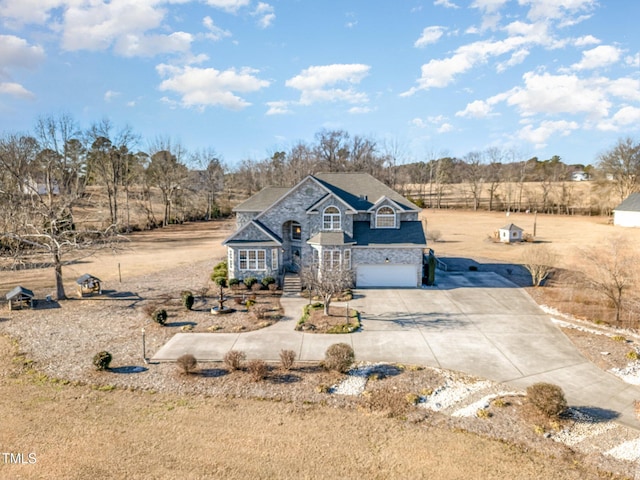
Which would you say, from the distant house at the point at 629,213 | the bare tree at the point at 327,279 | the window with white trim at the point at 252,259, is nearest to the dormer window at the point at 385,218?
the bare tree at the point at 327,279

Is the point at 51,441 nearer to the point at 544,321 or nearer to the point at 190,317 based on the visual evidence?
the point at 190,317

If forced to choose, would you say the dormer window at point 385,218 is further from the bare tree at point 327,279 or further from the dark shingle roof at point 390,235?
the bare tree at point 327,279

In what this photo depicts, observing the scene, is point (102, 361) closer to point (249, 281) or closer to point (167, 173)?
point (249, 281)

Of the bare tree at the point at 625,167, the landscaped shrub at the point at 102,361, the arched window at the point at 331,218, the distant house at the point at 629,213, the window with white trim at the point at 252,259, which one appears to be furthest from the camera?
the bare tree at the point at 625,167

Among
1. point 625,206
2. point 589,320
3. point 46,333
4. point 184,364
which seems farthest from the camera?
point 625,206

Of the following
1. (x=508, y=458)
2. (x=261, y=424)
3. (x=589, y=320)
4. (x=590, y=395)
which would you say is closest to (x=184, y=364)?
(x=261, y=424)

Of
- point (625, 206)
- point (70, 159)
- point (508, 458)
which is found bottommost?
point (508, 458)

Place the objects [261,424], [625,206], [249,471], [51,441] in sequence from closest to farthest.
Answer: [249,471] → [51,441] → [261,424] → [625,206]

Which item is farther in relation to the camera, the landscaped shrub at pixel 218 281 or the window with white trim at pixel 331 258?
the window with white trim at pixel 331 258
